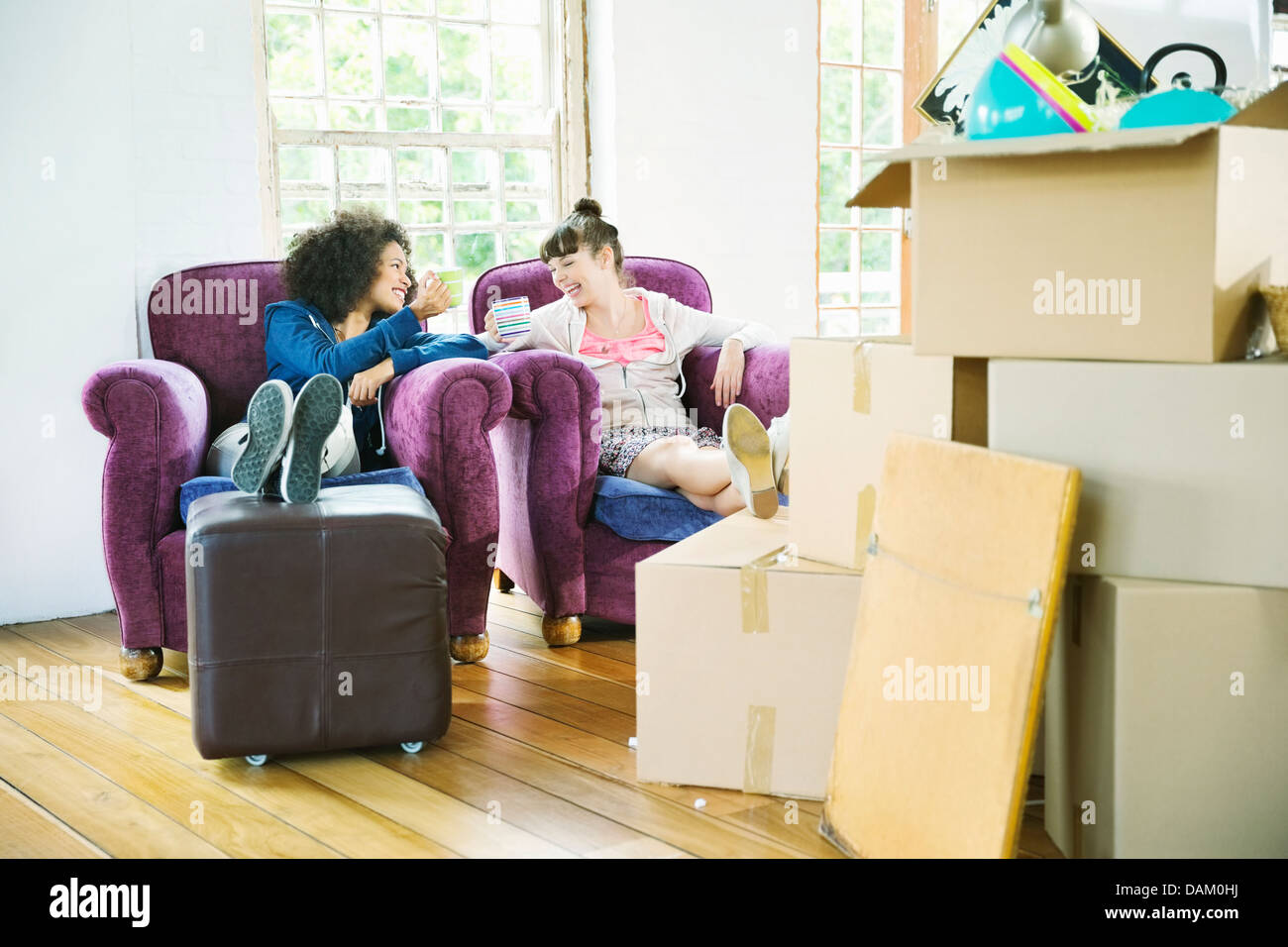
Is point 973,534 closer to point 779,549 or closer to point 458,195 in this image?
point 779,549

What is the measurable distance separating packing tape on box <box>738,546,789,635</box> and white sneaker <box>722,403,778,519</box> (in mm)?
358

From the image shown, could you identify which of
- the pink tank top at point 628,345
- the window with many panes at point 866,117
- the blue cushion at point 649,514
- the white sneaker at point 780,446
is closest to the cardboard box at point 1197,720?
the white sneaker at point 780,446

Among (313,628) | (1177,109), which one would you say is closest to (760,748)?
(313,628)

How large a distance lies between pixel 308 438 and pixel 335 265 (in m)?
0.91

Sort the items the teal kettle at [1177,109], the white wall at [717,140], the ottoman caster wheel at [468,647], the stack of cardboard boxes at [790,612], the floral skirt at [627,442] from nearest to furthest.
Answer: the teal kettle at [1177,109] < the stack of cardboard boxes at [790,612] < the ottoman caster wheel at [468,647] < the floral skirt at [627,442] < the white wall at [717,140]

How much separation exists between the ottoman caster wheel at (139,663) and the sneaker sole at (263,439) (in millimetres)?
660

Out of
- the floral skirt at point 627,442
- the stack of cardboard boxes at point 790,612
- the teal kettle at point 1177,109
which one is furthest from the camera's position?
the floral skirt at point 627,442

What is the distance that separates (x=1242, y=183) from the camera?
1663 millimetres

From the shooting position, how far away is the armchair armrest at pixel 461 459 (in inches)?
107

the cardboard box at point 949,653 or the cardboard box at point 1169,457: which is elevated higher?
the cardboard box at point 1169,457

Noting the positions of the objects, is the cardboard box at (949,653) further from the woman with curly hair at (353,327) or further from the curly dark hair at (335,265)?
the curly dark hair at (335,265)

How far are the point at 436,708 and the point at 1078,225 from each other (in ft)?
4.44

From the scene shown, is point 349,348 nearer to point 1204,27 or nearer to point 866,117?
point 866,117
